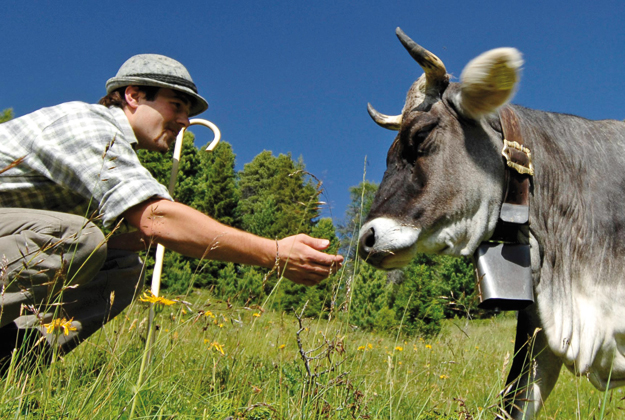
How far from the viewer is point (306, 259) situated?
2395 mm

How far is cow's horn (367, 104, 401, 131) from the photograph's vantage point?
10.6 feet

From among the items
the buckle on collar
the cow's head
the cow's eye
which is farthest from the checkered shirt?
the buckle on collar

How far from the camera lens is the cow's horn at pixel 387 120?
3232mm

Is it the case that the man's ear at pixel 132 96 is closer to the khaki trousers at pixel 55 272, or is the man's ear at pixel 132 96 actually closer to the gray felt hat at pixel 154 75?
the gray felt hat at pixel 154 75

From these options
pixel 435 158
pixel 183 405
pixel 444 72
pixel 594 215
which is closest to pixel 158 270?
pixel 183 405

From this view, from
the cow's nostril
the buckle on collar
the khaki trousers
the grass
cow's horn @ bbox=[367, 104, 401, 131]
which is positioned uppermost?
cow's horn @ bbox=[367, 104, 401, 131]

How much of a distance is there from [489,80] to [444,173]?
50cm

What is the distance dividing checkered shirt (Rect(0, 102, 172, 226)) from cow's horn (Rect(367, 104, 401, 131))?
1484 millimetres

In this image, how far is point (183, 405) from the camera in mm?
1921

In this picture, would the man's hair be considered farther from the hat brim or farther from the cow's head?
the cow's head

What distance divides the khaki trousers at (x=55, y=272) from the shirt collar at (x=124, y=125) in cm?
57

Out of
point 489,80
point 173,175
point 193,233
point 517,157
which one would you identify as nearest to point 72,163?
point 193,233

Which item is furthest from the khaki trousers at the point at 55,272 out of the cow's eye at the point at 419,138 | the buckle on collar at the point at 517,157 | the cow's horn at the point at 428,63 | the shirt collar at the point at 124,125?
the buckle on collar at the point at 517,157

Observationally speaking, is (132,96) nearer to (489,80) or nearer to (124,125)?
(124,125)
